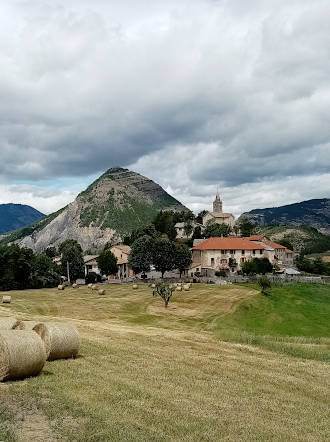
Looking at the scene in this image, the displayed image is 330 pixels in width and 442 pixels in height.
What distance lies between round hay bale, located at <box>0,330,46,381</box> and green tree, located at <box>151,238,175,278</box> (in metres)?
86.1

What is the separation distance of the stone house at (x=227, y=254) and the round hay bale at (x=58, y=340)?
97261mm

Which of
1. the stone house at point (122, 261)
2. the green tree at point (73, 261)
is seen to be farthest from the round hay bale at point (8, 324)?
the stone house at point (122, 261)

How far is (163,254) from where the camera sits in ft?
336

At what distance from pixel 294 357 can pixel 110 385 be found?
49.9 feet

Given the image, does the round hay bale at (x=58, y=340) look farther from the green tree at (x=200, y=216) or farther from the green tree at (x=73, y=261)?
the green tree at (x=200, y=216)

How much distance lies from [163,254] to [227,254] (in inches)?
885

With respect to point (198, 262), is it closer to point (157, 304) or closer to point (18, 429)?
point (157, 304)

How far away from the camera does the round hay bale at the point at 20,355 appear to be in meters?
15.2

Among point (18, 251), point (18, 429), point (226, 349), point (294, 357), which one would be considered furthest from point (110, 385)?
point (18, 251)

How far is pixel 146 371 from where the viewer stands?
18484 millimetres

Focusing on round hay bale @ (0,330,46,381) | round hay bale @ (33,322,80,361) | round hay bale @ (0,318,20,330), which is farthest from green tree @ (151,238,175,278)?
round hay bale @ (0,330,46,381)

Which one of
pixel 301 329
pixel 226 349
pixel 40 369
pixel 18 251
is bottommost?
pixel 301 329

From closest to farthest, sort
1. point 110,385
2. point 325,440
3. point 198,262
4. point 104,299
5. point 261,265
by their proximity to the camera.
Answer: point 325,440 → point 110,385 → point 104,299 → point 261,265 → point 198,262

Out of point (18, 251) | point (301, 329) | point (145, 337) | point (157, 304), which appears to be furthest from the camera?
point (18, 251)
